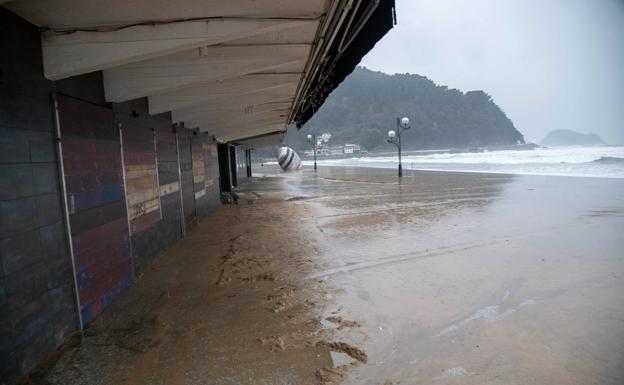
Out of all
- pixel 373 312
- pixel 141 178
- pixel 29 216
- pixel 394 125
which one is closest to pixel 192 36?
pixel 29 216

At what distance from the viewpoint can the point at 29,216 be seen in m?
3.12

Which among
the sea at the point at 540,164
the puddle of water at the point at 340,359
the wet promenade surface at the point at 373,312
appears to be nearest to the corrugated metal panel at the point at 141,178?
the wet promenade surface at the point at 373,312

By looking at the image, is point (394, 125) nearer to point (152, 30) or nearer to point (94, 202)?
point (94, 202)

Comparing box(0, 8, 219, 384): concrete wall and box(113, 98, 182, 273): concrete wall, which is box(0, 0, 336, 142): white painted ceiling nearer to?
box(0, 8, 219, 384): concrete wall

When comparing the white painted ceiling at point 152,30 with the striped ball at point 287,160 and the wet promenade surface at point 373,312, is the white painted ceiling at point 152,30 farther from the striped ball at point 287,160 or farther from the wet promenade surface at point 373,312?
the striped ball at point 287,160

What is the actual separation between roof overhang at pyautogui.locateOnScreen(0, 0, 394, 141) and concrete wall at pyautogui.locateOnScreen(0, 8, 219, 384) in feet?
0.92

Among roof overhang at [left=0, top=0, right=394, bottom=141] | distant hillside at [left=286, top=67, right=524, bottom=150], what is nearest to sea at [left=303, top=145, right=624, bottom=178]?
roof overhang at [left=0, top=0, right=394, bottom=141]

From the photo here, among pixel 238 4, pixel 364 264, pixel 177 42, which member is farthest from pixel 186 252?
pixel 238 4

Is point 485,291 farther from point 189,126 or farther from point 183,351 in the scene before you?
point 189,126

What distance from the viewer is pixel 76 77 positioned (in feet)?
13.1

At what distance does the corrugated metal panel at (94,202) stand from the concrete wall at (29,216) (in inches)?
7.1

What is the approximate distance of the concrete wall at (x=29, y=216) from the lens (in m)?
2.87

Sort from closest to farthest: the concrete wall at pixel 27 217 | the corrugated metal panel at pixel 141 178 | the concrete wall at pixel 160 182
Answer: the concrete wall at pixel 27 217 → the corrugated metal panel at pixel 141 178 → the concrete wall at pixel 160 182

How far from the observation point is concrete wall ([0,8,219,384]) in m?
2.87
